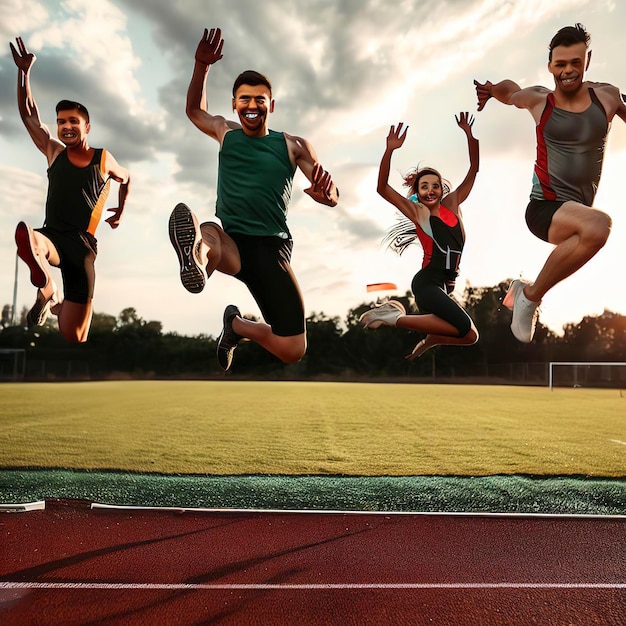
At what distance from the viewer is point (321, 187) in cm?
462

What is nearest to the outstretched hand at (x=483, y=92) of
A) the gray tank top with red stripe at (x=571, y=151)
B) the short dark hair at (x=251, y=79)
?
the gray tank top with red stripe at (x=571, y=151)

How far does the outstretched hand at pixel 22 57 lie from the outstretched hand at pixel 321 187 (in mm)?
3461

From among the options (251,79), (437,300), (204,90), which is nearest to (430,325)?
(437,300)

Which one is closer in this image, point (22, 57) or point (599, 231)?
point (599, 231)

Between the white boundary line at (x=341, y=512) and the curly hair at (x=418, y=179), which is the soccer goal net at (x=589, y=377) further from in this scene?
the curly hair at (x=418, y=179)

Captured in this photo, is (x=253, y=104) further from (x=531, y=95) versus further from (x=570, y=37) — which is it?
(x=570, y=37)

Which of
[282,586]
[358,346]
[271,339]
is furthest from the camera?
[282,586]

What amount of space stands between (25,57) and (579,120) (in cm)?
516

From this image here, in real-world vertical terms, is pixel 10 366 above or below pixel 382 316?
below

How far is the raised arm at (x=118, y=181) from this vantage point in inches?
246

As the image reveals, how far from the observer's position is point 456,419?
99.5 feet

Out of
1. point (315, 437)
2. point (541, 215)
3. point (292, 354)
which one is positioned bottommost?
point (315, 437)

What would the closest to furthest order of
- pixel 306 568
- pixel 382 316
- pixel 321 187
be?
1. pixel 321 187
2. pixel 382 316
3. pixel 306 568

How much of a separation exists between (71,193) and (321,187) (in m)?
2.83
